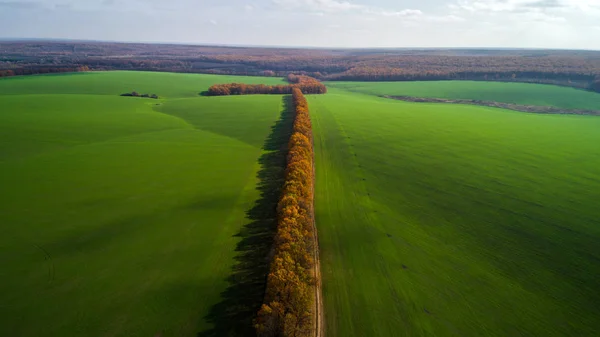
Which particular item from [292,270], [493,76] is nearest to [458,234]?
[292,270]

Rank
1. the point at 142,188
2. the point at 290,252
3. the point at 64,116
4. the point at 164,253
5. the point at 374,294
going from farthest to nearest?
the point at 64,116 < the point at 142,188 < the point at 164,253 < the point at 290,252 < the point at 374,294

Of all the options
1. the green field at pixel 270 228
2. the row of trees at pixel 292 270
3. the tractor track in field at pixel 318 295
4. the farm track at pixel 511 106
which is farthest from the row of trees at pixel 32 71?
the tractor track in field at pixel 318 295

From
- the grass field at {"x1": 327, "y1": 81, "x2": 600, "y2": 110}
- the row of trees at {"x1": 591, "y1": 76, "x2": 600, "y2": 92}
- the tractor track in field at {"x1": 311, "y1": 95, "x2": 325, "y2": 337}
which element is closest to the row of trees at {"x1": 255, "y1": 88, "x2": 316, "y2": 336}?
the tractor track in field at {"x1": 311, "y1": 95, "x2": 325, "y2": 337}

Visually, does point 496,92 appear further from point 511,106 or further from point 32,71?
point 32,71

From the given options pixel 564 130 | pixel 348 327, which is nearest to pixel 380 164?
pixel 348 327

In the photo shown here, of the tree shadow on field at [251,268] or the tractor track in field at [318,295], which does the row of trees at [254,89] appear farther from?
the tractor track in field at [318,295]

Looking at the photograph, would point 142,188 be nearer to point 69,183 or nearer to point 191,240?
point 69,183

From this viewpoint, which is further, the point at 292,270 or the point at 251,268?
the point at 251,268
